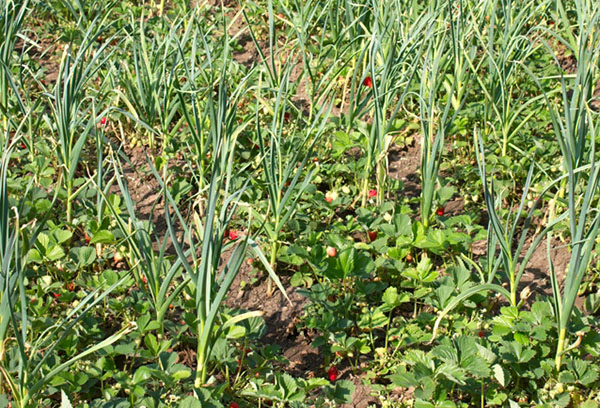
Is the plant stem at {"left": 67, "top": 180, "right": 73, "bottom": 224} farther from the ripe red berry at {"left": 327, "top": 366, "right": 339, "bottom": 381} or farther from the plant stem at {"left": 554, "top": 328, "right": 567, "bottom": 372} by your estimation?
the plant stem at {"left": 554, "top": 328, "right": 567, "bottom": 372}

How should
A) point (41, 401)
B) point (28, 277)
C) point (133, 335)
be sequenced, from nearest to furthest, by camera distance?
1. point (41, 401)
2. point (133, 335)
3. point (28, 277)

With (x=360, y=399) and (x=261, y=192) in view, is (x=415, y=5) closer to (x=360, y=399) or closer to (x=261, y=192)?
(x=261, y=192)

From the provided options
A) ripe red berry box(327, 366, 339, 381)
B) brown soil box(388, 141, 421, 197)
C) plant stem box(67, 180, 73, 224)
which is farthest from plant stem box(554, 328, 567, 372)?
plant stem box(67, 180, 73, 224)

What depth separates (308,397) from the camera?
6.61 feet

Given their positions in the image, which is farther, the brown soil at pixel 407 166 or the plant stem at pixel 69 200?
the brown soil at pixel 407 166

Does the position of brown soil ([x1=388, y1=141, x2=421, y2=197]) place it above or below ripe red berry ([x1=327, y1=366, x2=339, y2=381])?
above

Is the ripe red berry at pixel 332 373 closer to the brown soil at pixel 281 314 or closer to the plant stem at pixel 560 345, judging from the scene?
the brown soil at pixel 281 314

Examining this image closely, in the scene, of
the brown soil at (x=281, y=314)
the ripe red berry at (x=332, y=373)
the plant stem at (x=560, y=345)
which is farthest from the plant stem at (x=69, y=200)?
the plant stem at (x=560, y=345)

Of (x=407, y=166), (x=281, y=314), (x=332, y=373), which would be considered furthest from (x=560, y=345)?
(x=407, y=166)

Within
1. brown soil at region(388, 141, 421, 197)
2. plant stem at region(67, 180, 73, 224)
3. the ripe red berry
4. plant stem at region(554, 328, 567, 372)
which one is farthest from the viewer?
brown soil at region(388, 141, 421, 197)

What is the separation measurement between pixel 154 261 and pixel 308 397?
0.56 metres

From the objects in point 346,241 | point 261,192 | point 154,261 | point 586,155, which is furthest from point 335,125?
point 154,261

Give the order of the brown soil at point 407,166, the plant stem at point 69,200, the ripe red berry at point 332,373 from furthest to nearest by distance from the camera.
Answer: the brown soil at point 407,166 < the plant stem at point 69,200 < the ripe red berry at point 332,373

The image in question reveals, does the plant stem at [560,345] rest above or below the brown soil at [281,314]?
above
